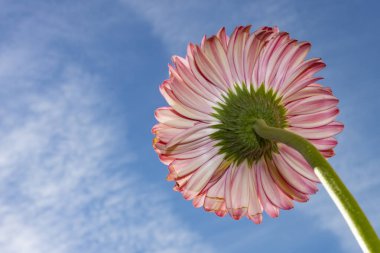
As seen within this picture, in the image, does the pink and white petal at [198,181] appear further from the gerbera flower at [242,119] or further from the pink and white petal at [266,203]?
the pink and white petal at [266,203]

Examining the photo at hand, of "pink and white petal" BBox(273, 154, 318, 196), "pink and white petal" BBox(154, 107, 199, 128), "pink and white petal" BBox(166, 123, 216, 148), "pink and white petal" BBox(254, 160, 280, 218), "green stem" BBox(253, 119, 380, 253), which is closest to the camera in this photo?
"green stem" BBox(253, 119, 380, 253)

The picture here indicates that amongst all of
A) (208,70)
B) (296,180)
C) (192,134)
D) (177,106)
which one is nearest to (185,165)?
(192,134)

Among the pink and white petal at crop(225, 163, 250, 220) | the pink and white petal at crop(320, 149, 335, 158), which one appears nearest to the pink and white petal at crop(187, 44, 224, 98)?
the pink and white petal at crop(225, 163, 250, 220)

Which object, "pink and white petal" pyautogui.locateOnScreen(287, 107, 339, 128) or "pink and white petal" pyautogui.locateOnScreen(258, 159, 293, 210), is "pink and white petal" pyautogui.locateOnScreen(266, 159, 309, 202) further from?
"pink and white petal" pyautogui.locateOnScreen(287, 107, 339, 128)

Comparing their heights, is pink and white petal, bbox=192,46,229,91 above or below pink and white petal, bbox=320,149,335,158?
above

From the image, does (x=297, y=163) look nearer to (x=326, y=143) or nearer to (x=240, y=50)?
(x=326, y=143)

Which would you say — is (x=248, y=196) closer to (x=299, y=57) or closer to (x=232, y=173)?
(x=232, y=173)
